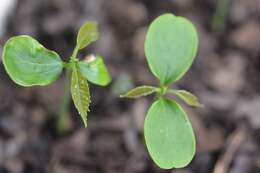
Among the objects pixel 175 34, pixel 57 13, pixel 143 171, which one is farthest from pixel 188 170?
pixel 57 13

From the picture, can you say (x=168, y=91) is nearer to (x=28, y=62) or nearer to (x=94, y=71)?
(x=94, y=71)

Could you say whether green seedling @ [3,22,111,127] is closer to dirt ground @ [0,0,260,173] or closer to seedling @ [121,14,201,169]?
seedling @ [121,14,201,169]

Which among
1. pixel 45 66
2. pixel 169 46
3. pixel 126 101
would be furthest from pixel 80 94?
pixel 126 101

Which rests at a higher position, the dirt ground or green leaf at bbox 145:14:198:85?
green leaf at bbox 145:14:198:85

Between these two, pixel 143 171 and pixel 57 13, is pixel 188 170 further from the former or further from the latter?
pixel 57 13

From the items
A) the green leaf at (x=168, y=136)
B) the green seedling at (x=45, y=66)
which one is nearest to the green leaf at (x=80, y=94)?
the green seedling at (x=45, y=66)

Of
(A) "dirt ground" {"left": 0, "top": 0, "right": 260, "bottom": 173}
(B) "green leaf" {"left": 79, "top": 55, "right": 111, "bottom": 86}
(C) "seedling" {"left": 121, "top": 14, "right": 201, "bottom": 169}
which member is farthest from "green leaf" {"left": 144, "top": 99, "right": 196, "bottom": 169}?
(A) "dirt ground" {"left": 0, "top": 0, "right": 260, "bottom": 173}
